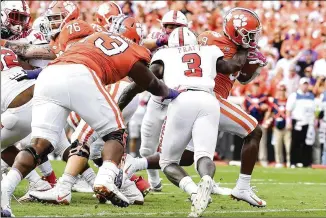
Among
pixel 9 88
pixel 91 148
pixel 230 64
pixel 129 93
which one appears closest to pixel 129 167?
pixel 91 148

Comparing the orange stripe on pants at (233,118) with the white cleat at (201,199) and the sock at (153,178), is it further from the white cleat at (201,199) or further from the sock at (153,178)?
the sock at (153,178)

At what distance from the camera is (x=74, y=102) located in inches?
245

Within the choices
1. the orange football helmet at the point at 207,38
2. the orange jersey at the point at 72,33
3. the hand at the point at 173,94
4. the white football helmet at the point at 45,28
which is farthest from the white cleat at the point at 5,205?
the white football helmet at the point at 45,28

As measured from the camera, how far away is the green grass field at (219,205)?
255 inches

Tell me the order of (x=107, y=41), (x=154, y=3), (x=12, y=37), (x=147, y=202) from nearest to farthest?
(x=107, y=41), (x=147, y=202), (x=12, y=37), (x=154, y=3)

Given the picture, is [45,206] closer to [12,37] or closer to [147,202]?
[147,202]

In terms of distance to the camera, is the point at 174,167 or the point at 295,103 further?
the point at 295,103

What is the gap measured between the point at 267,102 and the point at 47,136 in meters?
10.3

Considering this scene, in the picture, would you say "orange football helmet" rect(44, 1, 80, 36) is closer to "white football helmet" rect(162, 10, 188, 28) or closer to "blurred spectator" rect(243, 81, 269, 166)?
"white football helmet" rect(162, 10, 188, 28)

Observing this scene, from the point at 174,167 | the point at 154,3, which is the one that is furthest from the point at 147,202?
the point at 154,3

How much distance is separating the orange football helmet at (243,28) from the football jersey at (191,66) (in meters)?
0.52

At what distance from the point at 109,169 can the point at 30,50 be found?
215cm

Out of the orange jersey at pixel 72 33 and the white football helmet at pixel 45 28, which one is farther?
the white football helmet at pixel 45 28

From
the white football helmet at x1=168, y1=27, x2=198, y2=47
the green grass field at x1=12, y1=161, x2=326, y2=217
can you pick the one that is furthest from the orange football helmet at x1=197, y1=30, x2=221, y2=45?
the green grass field at x1=12, y1=161, x2=326, y2=217
